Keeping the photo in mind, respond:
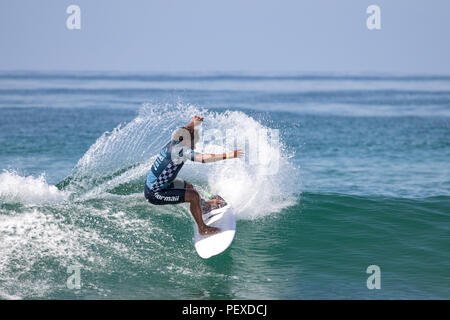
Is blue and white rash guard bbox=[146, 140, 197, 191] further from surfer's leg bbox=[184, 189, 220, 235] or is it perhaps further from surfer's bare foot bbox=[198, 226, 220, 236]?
surfer's bare foot bbox=[198, 226, 220, 236]

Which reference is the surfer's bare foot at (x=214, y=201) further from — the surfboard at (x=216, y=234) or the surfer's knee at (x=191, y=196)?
the surfer's knee at (x=191, y=196)

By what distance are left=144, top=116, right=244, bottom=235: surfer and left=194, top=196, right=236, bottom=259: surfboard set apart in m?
0.14

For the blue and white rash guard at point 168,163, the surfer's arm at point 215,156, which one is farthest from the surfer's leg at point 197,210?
the surfer's arm at point 215,156

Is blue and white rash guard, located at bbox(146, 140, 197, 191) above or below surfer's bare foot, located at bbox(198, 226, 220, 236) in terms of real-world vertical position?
above

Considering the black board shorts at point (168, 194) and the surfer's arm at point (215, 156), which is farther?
the black board shorts at point (168, 194)

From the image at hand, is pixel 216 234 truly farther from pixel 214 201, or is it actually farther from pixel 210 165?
pixel 210 165

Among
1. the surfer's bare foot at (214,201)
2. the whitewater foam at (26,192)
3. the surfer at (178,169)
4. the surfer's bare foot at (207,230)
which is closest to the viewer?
the surfer at (178,169)

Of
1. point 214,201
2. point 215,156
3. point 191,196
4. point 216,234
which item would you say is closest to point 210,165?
point 214,201

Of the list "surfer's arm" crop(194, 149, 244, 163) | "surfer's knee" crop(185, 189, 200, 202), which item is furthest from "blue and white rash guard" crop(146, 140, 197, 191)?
"surfer's knee" crop(185, 189, 200, 202)

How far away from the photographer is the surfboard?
33.5ft

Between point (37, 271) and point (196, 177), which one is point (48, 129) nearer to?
point (196, 177)

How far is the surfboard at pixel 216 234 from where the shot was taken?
10.2 m

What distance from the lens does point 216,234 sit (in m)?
10.5

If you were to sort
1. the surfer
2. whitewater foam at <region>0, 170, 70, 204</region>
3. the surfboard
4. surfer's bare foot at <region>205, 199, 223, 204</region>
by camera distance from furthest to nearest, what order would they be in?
1. whitewater foam at <region>0, 170, 70, 204</region>
2. surfer's bare foot at <region>205, 199, 223, 204</region>
3. the surfboard
4. the surfer
